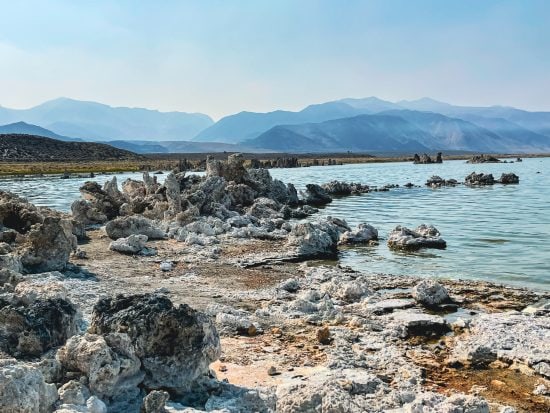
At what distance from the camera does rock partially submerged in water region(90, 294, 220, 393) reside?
8.14 metres

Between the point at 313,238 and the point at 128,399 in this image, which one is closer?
the point at 128,399

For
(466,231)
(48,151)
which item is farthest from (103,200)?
(48,151)

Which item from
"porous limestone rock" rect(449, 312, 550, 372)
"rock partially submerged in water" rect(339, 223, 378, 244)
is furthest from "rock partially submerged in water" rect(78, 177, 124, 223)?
"porous limestone rock" rect(449, 312, 550, 372)

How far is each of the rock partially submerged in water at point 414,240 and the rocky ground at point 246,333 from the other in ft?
12.5

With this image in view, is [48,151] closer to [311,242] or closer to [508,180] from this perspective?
[508,180]

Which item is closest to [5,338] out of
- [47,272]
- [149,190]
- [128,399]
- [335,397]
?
[128,399]

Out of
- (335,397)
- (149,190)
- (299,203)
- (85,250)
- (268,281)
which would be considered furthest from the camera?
(299,203)

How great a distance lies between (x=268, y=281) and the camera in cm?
1742

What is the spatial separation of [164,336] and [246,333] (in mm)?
3686

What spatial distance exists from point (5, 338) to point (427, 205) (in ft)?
132

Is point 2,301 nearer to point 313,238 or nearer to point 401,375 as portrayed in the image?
point 401,375

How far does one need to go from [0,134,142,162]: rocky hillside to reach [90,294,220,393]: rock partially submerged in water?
133m

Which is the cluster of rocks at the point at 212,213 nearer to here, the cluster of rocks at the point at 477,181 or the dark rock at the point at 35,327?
the dark rock at the point at 35,327

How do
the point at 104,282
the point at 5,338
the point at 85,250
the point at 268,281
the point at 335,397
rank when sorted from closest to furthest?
the point at 335,397 < the point at 5,338 < the point at 104,282 < the point at 268,281 < the point at 85,250
